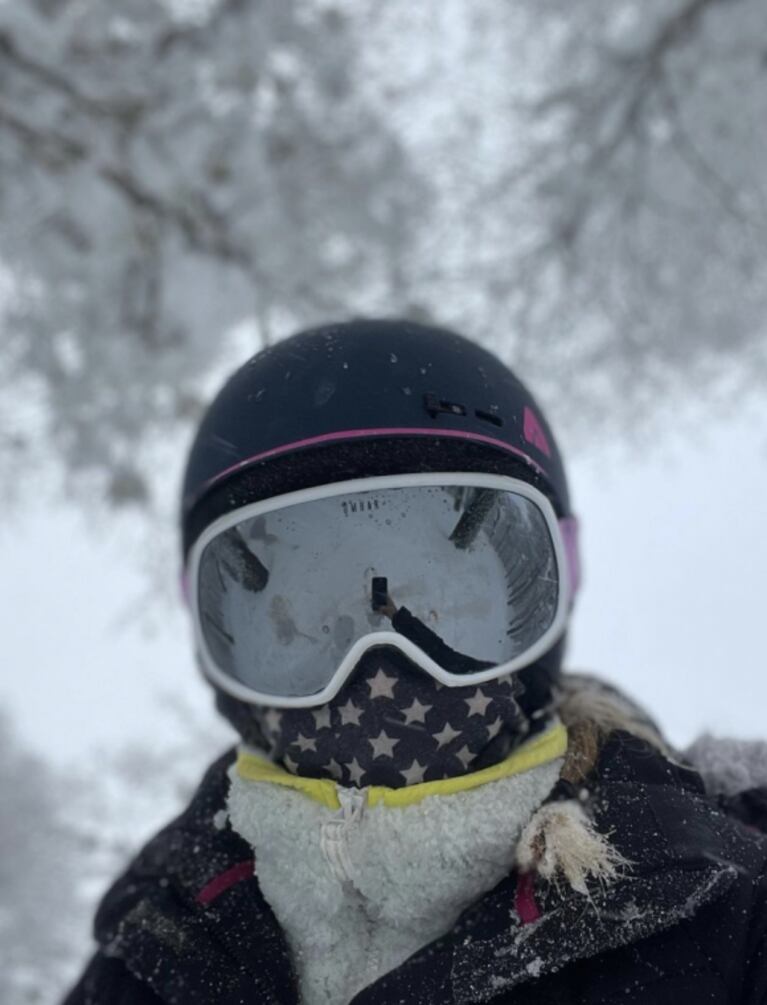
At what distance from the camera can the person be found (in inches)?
40.6

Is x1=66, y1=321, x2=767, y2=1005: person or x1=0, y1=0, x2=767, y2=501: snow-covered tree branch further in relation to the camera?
x1=0, y1=0, x2=767, y2=501: snow-covered tree branch

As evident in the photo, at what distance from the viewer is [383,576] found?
1267 mm

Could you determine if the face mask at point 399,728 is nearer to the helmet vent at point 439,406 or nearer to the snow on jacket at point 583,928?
the snow on jacket at point 583,928

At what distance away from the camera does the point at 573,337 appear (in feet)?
17.2

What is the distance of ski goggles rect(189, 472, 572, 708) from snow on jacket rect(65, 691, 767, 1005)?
0.24m

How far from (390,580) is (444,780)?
0.31 meters

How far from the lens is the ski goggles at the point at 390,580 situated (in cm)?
126

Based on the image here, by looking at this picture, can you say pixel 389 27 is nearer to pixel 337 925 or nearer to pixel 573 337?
pixel 573 337

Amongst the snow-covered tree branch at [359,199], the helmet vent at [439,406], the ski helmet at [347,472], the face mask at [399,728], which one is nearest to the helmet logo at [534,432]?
the ski helmet at [347,472]

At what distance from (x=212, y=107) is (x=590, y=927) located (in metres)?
4.69

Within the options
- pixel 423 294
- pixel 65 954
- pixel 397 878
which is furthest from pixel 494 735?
pixel 65 954

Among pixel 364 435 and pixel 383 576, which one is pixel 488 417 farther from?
pixel 383 576

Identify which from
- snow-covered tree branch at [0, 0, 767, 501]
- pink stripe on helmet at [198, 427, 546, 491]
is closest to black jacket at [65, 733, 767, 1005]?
pink stripe on helmet at [198, 427, 546, 491]

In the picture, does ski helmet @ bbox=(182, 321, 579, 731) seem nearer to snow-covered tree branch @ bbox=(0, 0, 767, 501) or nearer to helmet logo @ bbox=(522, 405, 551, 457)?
helmet logo @ bbox=(522, 405, 551, 457)
